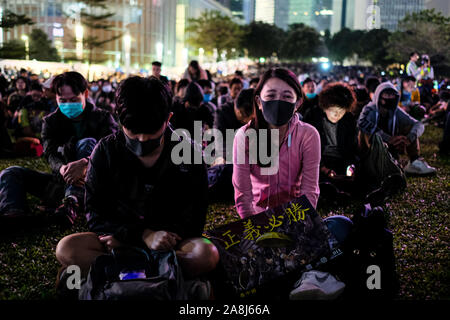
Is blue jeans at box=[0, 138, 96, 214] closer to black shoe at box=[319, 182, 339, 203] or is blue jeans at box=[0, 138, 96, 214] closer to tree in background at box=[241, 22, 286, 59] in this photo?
black shoe at box=[319, 182, 339, 203]

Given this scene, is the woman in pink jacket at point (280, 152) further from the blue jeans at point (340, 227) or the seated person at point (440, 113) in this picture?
the seated person at point (440, 113)

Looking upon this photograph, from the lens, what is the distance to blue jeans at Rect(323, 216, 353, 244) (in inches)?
128

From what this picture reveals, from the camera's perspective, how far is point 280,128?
12.1 feet

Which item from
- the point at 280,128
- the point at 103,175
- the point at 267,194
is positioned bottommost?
the point at 267,194

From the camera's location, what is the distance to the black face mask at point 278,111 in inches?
139

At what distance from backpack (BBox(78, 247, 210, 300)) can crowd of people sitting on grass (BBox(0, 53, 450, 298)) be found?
4.2 inches

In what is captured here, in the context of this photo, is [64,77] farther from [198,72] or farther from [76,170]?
[198,72]

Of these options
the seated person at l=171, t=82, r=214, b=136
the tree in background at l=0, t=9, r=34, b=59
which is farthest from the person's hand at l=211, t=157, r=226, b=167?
the tree in background at l=0, t=9, r=34, b=59

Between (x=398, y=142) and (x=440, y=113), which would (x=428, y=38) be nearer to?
(x=440, y=113)

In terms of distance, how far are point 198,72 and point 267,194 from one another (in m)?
7.86

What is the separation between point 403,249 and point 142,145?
8.88 feet

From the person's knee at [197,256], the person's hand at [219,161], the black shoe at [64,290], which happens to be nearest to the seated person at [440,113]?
the person's hand at [219,161]

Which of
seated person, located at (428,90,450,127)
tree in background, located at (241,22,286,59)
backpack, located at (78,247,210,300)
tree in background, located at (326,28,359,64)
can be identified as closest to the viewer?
backpack, located at (78,247,210,300)
